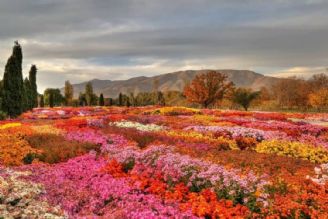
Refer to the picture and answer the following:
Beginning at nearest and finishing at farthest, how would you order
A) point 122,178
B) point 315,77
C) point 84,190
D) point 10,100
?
point 84,190
point 122,178
point 10,100
point 315,77

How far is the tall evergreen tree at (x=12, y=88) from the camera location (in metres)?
42.2

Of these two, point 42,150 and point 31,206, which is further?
point 42,150

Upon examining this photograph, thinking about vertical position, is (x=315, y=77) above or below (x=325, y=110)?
above

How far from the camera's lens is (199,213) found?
376 inches

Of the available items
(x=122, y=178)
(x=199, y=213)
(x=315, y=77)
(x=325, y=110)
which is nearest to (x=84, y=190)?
(x=122, y=178)

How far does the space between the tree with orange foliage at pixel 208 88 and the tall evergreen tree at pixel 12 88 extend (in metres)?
34.0

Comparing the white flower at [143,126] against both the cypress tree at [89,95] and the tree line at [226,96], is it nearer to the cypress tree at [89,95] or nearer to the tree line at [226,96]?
Answer: the tree line at [226,96]

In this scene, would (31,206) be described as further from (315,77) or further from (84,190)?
(315,77)

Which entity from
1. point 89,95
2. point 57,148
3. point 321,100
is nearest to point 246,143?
point 57,148

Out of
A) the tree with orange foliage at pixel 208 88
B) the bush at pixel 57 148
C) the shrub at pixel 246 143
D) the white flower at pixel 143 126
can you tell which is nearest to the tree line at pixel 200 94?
the tree with orange foliage at pixel 208 88

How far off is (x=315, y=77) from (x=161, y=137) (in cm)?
10427

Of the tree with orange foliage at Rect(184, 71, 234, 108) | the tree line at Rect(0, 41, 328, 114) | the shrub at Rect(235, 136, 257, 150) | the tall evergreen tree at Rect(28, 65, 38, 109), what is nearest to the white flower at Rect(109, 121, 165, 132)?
the shrub at Rect(235, 136, 257, 150)

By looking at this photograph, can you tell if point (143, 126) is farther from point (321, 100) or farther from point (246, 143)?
point (321, 100)

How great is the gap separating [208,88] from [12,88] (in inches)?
1468
